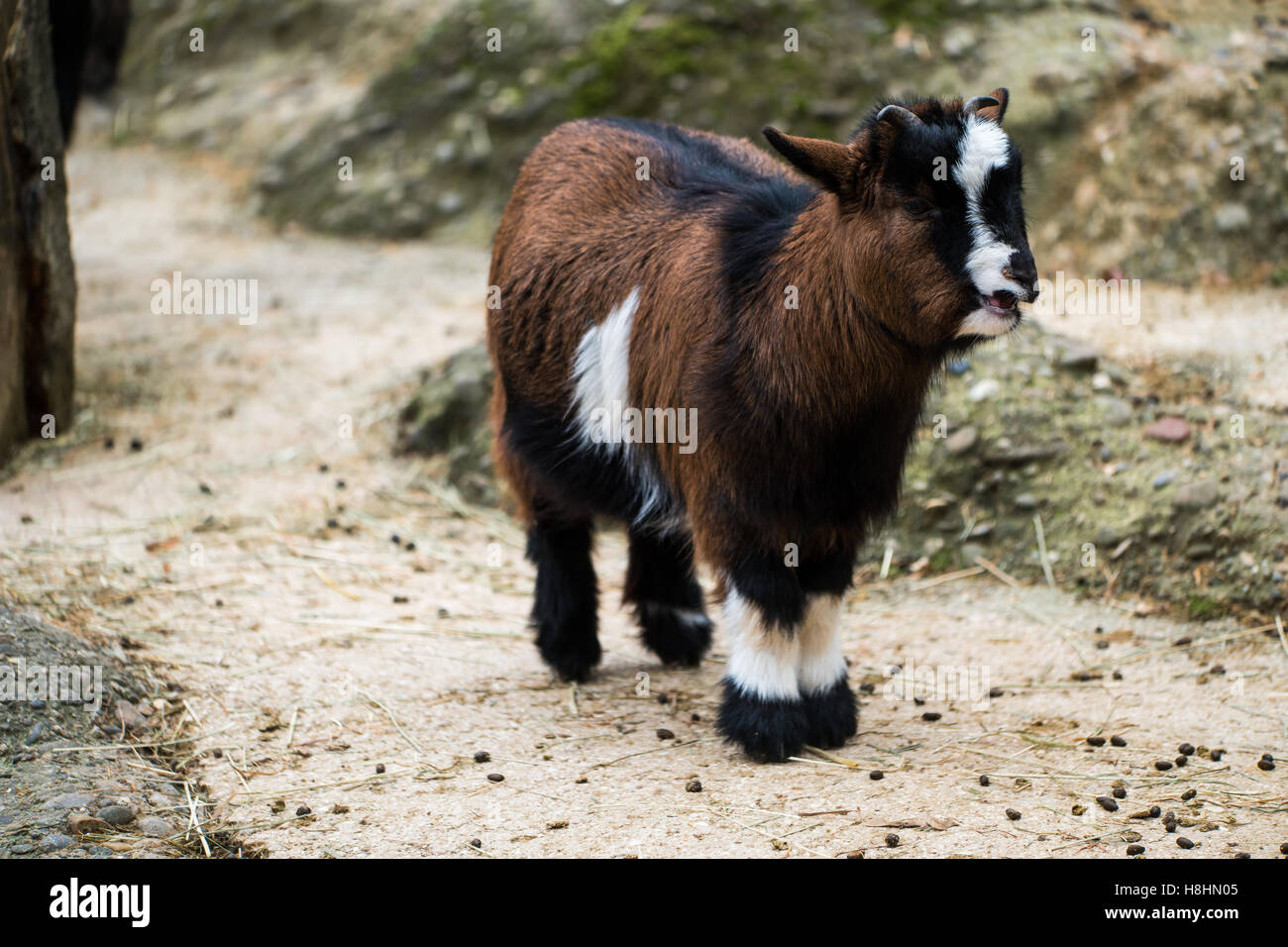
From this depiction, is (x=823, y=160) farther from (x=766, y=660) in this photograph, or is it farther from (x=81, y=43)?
(x=81, y=43)

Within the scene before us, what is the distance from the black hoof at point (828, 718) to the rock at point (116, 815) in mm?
2150

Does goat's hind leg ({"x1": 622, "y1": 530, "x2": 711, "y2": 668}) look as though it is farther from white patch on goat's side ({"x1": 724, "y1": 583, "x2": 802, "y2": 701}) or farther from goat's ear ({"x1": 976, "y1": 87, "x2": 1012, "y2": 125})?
Answer: goat's ear ({"x1": 976, "y1": 87, "x2": 1012, "y2": 125})

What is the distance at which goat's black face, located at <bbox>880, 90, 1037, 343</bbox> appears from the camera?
12.8ft

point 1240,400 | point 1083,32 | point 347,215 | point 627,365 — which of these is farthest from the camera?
point 347,215

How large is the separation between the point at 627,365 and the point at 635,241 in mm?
443

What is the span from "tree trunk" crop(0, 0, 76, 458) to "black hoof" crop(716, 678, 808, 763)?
4352 millimetres

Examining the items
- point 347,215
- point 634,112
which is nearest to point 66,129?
point 347,215

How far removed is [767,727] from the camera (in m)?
4.62

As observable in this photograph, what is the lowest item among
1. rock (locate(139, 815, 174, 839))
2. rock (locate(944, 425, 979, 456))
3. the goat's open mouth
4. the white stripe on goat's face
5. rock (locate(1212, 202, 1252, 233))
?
rock (locate(139, 815, 174, 839))

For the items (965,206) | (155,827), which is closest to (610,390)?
(965,206)

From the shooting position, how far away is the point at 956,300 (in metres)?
3.98

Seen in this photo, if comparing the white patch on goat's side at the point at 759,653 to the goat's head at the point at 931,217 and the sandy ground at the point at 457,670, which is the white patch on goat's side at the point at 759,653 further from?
the goat's head at the point at 931,217

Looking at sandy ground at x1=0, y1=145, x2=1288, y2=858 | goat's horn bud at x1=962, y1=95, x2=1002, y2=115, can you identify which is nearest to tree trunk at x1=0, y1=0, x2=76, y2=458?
sandy ground at x1=0, y1=145, x2=1288, y2=858

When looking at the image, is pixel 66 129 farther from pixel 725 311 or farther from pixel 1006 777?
pixel 1006 777
